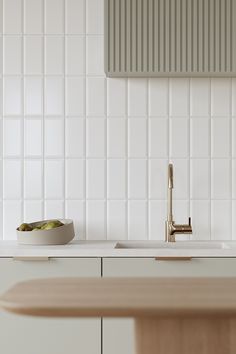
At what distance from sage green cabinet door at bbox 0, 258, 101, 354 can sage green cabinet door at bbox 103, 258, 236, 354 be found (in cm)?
6

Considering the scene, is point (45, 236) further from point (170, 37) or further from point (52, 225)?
point (170, 37)

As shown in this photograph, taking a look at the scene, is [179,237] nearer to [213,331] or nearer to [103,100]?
[103,100]

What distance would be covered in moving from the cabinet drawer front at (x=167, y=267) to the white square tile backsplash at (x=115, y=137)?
1.59 ft

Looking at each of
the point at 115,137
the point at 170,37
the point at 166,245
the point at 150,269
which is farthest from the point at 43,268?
the point at 170,37

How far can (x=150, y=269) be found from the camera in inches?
94.0

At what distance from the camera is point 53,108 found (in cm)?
288

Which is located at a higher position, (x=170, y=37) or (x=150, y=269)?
(x=170, y=37)

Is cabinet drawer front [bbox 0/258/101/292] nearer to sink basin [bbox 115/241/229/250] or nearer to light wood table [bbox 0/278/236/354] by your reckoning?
sink basin [bbox 115/241/229/250]

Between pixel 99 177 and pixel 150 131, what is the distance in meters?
0.37

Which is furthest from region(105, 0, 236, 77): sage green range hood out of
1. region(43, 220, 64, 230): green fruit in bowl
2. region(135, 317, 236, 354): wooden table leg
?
region(135, 317, 236, 354): wooden table leg

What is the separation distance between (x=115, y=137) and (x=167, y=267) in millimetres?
827

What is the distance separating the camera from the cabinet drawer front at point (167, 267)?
7.82 feet

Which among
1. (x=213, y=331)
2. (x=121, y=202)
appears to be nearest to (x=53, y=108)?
(x=121, y=202)

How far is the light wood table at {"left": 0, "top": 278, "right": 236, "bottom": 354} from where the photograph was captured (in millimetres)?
965
